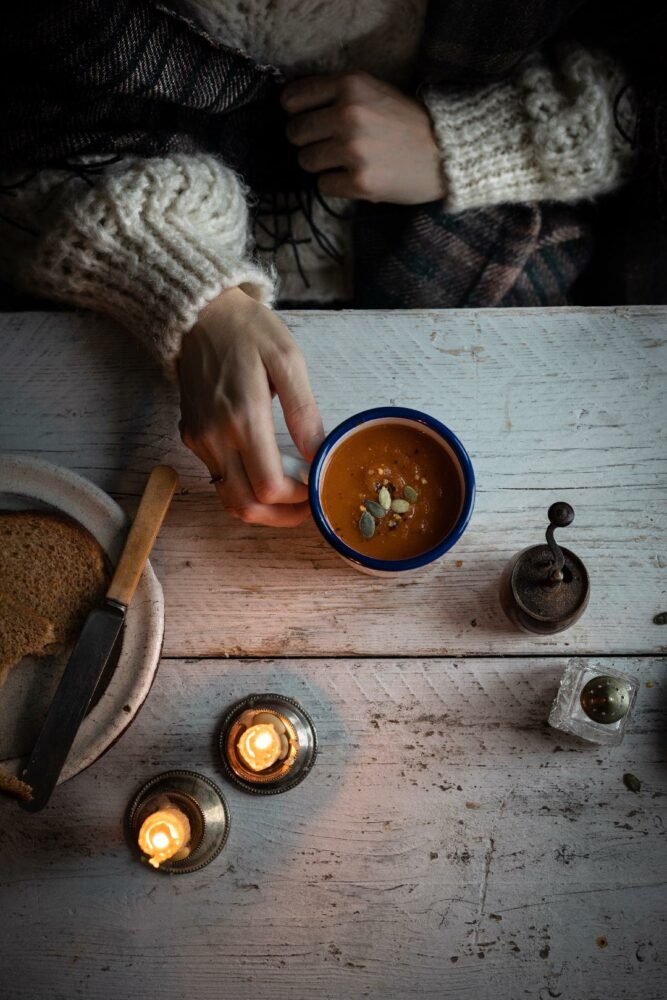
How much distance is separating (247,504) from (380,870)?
1.46 ft

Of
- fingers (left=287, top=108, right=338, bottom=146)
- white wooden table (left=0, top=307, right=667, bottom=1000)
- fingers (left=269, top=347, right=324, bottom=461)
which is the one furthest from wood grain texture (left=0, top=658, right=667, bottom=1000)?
fingers (left=287, top=108, right=338, bottom=146)

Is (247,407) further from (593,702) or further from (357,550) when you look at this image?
(593,702)

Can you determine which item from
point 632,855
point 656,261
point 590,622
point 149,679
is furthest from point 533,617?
point 656,261

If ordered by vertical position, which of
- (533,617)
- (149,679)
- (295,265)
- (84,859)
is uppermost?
(295,265)

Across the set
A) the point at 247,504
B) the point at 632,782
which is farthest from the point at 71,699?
the point at 632,782

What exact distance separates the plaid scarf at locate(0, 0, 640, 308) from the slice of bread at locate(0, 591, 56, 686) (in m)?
0.56

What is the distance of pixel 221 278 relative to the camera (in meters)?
0.85

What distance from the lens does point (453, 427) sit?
89cm

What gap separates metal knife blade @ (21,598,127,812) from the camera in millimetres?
743

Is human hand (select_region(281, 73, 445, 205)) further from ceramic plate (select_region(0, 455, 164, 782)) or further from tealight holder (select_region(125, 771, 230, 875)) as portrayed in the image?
tealight holder (select_region(125, 771, 230, 875))

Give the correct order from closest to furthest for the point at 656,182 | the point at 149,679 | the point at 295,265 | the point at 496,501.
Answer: the point at 149,679 → the point at 496,501 → the point at 656,182 → the point at 295,265

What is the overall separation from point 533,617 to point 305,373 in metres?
0.39

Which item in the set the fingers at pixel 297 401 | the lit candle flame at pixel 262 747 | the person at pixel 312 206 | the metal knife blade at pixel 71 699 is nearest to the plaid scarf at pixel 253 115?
the person at pixel 312 206

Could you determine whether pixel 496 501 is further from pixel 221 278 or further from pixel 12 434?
pixel 12 434
